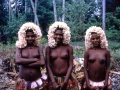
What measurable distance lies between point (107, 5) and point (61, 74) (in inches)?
792

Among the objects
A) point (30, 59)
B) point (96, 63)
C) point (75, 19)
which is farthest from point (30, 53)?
point (75, 19)

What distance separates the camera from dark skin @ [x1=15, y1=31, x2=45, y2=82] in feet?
10.6

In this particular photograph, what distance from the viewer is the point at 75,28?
1547 centimetres

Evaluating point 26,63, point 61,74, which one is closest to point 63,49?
point 61,74

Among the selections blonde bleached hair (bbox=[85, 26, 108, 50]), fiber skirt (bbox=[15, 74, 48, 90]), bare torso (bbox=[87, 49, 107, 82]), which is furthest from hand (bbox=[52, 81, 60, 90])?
blonde bleached hair (bbox=[85, 26, 108, 50])

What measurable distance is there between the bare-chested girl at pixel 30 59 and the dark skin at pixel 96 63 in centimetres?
67

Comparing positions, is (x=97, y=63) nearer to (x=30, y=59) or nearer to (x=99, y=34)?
(x=99, y=34)

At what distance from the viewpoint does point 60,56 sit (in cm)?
340

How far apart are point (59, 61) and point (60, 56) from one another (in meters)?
0.08

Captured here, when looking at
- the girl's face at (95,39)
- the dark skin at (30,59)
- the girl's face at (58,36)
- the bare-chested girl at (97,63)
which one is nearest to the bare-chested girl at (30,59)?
the dark skin at (30,59)

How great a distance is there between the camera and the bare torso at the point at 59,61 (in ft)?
11.1

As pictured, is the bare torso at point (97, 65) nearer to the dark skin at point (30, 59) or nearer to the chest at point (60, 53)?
the chest at point (60, 53)

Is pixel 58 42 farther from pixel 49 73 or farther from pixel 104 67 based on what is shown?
pixel 104 67


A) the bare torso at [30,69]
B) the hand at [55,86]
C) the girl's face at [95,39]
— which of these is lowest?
the hand at [55,86]
